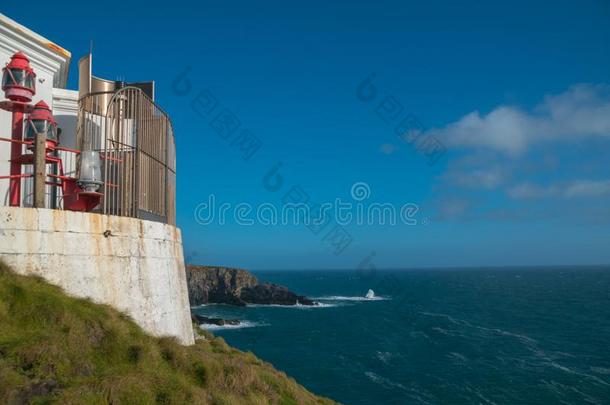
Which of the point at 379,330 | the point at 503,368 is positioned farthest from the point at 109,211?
the point at 379,330

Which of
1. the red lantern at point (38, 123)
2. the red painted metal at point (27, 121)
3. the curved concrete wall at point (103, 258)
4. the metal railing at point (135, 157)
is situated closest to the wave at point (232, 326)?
the metal railing at point (135, 157)

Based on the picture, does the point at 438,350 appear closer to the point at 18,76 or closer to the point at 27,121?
the point at 27,121

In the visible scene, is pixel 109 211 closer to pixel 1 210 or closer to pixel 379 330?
pixel 1 210

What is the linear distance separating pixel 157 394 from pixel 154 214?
5420 millimetres

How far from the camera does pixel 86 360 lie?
717 cm

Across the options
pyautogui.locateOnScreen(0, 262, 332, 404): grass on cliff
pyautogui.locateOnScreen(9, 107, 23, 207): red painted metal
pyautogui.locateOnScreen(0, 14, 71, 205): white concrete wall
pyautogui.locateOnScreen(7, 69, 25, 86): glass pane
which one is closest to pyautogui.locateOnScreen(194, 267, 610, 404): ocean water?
pyautogui.locateOnScreen(0, 262, 332, 404): grass on cliff

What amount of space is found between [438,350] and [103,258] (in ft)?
147

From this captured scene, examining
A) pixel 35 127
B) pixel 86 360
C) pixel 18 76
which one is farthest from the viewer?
pixel 35 127

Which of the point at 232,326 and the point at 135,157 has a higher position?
the point at 135,157

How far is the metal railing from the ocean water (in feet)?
81.4

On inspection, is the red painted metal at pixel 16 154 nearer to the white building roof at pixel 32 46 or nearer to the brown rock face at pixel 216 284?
the white building roof at pixel 32 46

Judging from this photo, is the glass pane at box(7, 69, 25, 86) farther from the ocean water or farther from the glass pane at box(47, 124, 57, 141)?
the ocean water

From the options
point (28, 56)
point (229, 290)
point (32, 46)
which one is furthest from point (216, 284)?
point (32, 46)

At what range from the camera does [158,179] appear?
40.0 feet
